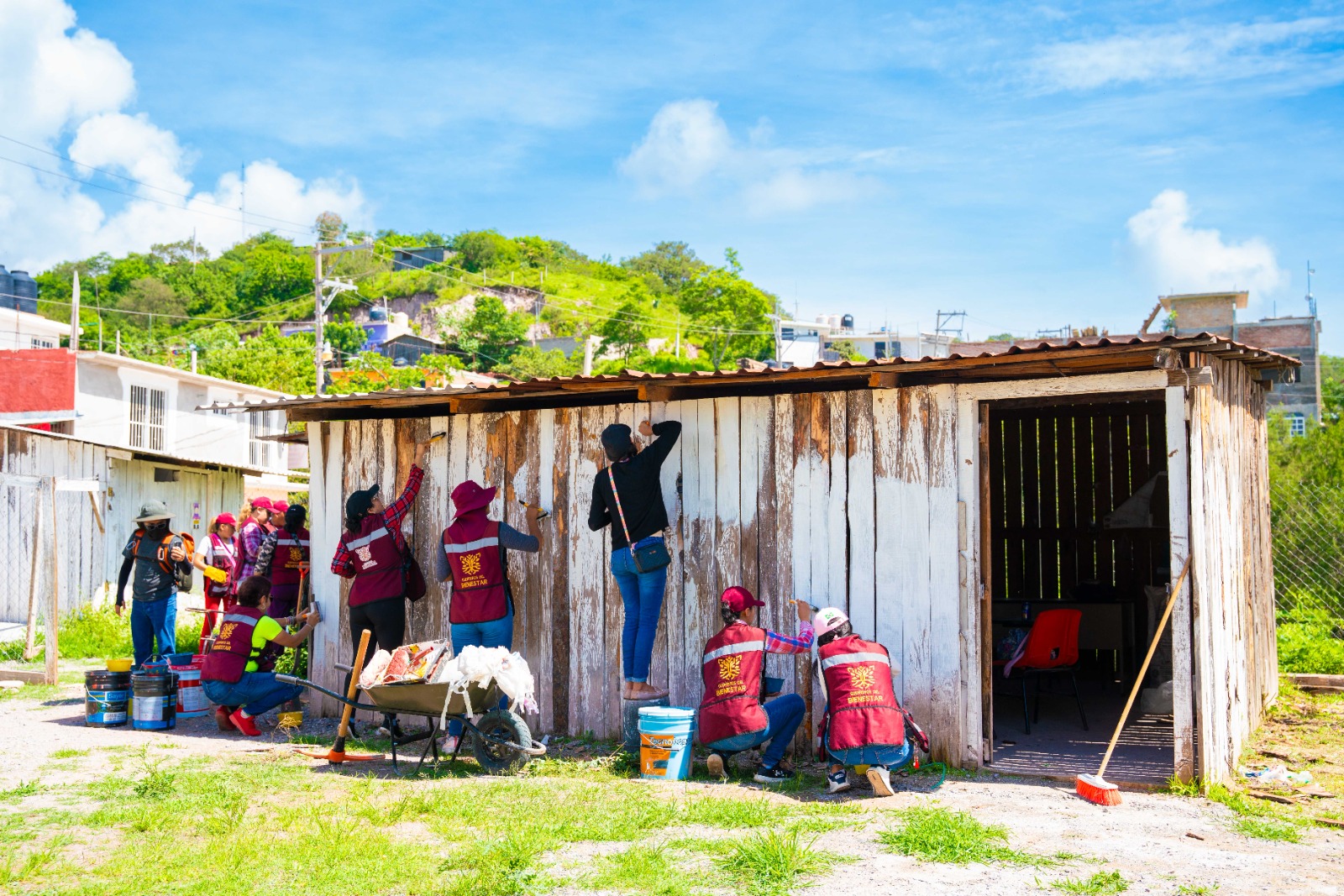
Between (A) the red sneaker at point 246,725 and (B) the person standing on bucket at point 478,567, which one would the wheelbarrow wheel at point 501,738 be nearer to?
(B) the person standing on bucket at point 478,567

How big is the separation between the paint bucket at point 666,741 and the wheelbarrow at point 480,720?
2.43ft

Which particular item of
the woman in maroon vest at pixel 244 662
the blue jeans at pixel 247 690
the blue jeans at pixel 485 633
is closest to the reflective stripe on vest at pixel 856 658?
the blue jeans at pixel 485 633

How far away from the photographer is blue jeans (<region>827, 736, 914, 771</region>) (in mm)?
6578

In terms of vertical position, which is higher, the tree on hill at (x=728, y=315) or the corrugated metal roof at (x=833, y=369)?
the tree on hill at (x=728, y=315)

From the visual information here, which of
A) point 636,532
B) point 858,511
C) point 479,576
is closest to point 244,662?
point 479,576

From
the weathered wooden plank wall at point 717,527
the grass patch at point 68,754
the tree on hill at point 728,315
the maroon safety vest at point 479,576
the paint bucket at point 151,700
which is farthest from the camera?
the tree on hill at point 728,315

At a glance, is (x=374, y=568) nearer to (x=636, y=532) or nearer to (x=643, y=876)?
(x=636, y=532)

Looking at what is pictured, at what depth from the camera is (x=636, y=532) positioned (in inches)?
308

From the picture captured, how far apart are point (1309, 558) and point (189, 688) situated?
12317mm

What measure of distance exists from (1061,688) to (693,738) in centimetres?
520

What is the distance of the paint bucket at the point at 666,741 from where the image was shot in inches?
282

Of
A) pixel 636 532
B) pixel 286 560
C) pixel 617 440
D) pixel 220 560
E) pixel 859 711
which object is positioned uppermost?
pixel 617 440

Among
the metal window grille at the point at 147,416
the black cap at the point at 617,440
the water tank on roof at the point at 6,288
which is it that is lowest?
the black cap at the point at 617,440

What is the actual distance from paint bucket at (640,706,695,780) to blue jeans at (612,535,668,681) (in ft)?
2.04
